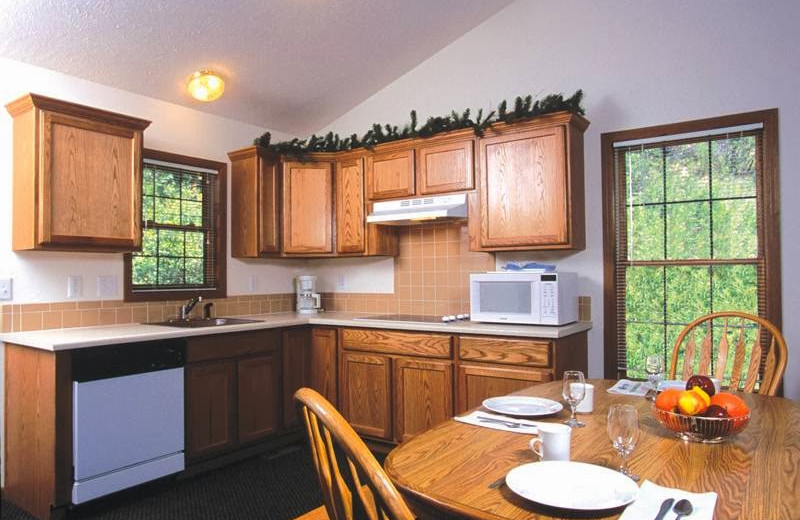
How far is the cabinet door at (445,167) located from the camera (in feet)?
11.5

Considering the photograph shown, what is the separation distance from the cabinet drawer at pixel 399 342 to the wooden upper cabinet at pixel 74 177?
144cm

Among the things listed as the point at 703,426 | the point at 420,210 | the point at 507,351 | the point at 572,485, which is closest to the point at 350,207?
the point at 420,210

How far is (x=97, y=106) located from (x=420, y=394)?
8.68 ft

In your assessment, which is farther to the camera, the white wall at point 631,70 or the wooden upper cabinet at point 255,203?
the wooden upper cabinet at point 255,203

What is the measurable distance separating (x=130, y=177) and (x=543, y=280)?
2409mm

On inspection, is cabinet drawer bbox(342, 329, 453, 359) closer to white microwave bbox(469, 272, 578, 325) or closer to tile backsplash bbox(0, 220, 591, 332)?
white microwave bbox(469, 272, 578, 325)

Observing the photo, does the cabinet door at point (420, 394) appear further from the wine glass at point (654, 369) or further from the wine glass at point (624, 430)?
the wine glass at point (624, 430)

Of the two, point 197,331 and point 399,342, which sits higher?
point 197,331

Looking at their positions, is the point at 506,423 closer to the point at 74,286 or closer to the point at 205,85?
the point at 74,286

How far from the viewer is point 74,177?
289 centimetres

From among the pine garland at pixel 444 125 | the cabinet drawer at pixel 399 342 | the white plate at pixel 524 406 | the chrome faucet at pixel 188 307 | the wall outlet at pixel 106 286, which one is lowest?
the cabinet drawer at pixel 399 342

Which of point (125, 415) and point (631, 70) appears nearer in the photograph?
point (125, 415)

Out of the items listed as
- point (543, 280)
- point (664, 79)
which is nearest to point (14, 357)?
point (543, 280)

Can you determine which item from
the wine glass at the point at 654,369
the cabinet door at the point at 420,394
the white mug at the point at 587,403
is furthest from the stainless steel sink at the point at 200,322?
the wine glass at the point at 654,369
